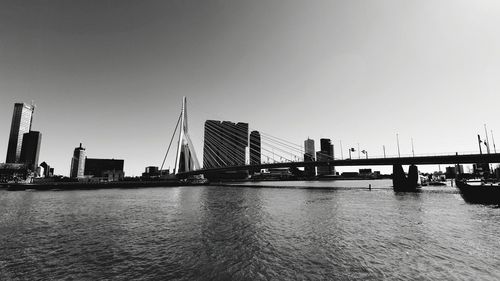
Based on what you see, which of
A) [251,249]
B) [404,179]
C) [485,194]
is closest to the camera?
[251,249]

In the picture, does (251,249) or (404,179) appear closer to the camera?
(251,249)

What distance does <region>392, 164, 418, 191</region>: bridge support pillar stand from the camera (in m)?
73.7

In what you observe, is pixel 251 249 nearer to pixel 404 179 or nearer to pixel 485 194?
pixel 485 194

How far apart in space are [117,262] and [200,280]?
541 cm

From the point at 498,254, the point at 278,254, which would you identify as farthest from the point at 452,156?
the point at 278,254

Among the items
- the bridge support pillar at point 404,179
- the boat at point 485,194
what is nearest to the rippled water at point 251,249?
the boat at point 485,194

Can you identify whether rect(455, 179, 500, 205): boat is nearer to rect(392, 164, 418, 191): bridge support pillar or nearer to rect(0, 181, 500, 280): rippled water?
rect(0, 181, 500, 280): rippled water

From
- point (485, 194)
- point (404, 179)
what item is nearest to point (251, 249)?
point (485, 194)

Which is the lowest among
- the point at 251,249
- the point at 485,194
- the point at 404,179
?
the point at 251,249

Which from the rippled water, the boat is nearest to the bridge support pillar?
the boat

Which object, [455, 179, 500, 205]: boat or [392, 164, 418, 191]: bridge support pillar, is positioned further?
[392, 164, 418, 191]: bridge support pillar

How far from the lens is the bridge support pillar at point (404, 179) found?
73.7m

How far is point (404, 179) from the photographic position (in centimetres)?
7550

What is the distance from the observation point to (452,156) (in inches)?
2469
